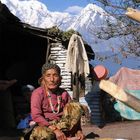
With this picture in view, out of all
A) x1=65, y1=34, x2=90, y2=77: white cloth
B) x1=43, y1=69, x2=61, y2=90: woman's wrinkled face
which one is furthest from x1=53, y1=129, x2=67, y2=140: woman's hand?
x1=65, y1=34, x2=90, y2=77: white cloth

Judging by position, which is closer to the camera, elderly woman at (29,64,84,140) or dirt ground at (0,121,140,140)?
elderly woman at (29,64,84,140)

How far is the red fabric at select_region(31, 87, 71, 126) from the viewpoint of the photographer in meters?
4.80

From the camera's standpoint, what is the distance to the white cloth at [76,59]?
8.94 metres

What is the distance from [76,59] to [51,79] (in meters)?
4.02

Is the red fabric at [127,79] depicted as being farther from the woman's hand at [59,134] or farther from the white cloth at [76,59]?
the woman's hand at [59,134]

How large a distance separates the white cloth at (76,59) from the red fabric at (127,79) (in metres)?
1.04

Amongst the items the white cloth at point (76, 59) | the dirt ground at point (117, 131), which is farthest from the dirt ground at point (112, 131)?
the white cloth at point (76, 59)

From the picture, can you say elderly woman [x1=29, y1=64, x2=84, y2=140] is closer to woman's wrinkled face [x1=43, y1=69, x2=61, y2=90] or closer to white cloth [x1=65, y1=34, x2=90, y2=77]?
woman's wrinkled face [x1=43, y1=69, x2=61, y2=90]

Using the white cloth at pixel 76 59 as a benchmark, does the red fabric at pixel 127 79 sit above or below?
below

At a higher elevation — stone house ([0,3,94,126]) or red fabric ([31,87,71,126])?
stone house ([0,3,94,126])

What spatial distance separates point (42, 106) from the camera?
492cm

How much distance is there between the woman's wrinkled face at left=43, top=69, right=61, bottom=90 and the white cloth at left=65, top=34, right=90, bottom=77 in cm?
396

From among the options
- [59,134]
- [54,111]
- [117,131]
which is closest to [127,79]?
[117,131]

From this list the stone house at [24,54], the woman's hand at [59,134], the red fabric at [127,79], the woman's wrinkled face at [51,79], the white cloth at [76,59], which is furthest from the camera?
the stone house at [24,54]
